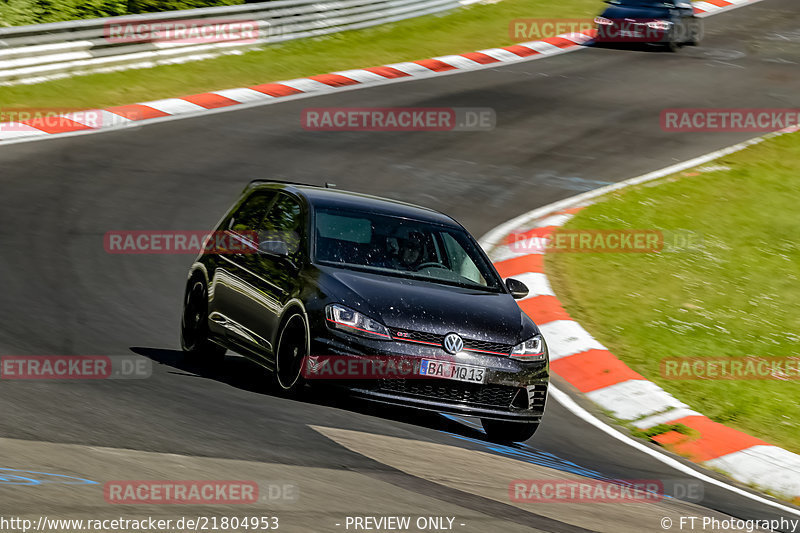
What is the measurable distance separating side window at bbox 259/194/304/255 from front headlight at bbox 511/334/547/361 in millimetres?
1842

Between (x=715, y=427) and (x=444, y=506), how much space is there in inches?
176

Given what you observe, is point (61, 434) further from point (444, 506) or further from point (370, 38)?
point (370, 38)

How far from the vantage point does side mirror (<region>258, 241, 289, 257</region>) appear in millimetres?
9156

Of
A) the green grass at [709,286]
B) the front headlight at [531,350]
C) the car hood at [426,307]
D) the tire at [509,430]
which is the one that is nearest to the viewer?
the car hood at [426,307]

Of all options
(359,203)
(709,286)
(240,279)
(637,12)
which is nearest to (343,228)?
(359,203)

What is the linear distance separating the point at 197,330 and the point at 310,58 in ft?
50.9

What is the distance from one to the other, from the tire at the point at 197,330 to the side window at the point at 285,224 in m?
0.77

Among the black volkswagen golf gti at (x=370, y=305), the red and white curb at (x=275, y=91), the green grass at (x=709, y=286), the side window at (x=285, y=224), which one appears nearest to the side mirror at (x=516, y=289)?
the black volkswagen golf gti at (x=370, y=305)

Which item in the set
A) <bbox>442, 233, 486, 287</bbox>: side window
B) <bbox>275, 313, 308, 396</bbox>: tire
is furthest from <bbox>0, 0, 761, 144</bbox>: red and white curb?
<bbox>275, 313, 308, 396</bbox>: tire

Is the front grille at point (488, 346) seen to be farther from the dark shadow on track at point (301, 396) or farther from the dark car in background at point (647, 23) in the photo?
the dark car in background at point (647, 23)

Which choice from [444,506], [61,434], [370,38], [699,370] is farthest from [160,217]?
[370,38]

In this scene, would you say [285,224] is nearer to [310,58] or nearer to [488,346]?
[488,346]

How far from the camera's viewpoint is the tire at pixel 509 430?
914cm

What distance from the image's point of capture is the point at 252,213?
1036 centimetres
